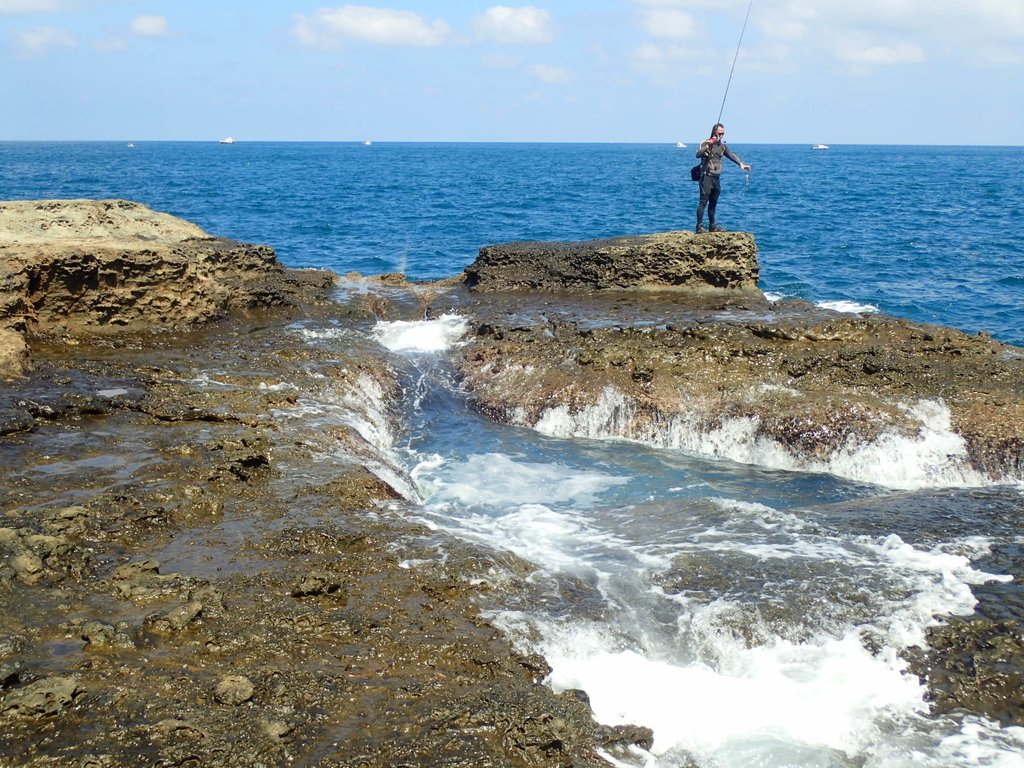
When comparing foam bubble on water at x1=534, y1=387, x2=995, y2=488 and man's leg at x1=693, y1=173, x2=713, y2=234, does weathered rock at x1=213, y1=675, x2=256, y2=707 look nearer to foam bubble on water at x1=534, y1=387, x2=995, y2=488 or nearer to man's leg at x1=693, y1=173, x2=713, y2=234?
foam bubble on water at x1=534, y1=387, x2=995, y2=488

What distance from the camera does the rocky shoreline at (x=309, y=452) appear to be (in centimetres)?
512

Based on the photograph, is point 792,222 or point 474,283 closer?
point 474,283

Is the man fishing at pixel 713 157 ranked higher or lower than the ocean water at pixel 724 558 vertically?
higher

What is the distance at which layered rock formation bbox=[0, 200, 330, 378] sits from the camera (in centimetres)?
1232

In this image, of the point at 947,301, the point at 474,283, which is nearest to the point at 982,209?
the point at 947,301

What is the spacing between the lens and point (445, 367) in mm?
14211

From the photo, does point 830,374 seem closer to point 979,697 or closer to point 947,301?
point 979,697

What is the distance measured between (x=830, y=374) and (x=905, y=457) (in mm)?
1636

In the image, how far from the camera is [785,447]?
11.6 meters

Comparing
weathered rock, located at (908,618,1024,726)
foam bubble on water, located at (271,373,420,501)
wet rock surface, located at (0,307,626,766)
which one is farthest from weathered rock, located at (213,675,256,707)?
weathered rock, located at (908,618,1024,726)

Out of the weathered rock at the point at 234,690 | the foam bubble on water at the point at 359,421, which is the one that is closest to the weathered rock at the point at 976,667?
the weathered rock at the point at 234,690

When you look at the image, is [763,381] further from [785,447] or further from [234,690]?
[234,690]

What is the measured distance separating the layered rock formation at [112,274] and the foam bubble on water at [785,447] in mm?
6160

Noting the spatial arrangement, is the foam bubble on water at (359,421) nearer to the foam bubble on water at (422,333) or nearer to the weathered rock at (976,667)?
the foam bubble on water at (422,333)
